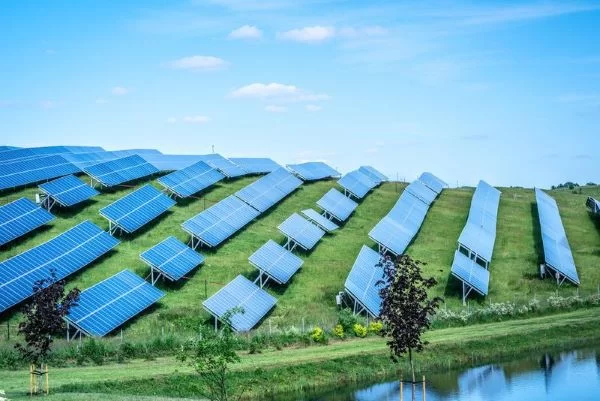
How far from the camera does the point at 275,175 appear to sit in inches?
3255

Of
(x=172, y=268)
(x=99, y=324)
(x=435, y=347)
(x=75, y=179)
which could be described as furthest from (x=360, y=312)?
(x=75, y=179)

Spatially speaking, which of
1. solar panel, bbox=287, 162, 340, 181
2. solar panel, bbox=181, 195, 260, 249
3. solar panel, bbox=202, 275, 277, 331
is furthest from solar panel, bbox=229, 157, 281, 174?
solar panel, bbox=202, 275, 277, 331

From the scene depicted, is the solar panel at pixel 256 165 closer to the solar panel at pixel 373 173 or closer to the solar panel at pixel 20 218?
the solar panel at pixel 373 173

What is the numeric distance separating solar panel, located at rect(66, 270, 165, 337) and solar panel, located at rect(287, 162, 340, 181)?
130 feet

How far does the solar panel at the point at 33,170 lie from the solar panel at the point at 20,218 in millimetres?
8013

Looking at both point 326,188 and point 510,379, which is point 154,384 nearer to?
point 510,379

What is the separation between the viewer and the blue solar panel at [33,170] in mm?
66000

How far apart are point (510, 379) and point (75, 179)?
1554 inches

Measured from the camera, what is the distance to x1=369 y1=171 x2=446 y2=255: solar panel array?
61.5 metres

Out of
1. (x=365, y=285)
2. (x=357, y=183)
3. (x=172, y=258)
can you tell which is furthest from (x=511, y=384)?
(x=357, y=183)

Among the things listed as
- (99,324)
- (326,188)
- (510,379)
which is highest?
(326,188)

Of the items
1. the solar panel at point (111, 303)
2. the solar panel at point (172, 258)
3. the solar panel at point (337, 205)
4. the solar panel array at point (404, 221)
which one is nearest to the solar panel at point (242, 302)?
the solar panel at point (111, 303)

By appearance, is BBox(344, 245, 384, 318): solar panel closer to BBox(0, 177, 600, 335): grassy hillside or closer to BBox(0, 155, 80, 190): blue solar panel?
BBox(0, 177, 600, 335): grassy hillside

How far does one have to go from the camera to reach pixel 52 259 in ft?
159
